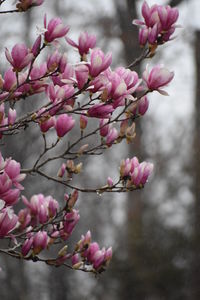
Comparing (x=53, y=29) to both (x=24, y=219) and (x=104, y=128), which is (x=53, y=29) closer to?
(x=104, y=128)

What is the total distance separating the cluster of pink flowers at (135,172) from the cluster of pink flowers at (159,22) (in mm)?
408

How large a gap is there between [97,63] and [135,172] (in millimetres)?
439

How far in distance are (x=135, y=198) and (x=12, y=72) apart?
684 centimetres

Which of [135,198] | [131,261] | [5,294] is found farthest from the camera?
[135,198]

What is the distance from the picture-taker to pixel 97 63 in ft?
5.07

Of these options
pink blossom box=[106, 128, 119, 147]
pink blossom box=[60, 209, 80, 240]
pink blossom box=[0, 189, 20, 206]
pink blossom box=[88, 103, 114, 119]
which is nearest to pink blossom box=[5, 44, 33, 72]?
pink blossom box=[88, 103, 114, 119]

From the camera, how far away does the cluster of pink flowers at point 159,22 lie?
1.65 m

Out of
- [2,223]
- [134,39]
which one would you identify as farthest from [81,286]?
[2,223]

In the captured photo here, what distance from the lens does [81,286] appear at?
9.05m

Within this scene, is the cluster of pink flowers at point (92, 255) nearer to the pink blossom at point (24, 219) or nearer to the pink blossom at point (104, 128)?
the pink blossom at point (24, 219)

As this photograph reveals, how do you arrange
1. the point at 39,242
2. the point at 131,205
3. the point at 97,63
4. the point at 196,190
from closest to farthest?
the point at 97,63, the point at 39,242, the point at 196,190, the point at 131,205

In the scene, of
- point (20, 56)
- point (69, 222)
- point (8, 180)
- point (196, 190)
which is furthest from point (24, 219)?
point (196, 190)

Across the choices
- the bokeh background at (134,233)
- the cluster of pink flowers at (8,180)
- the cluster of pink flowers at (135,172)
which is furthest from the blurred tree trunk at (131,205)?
the cluster of pink flowers at (8,180)

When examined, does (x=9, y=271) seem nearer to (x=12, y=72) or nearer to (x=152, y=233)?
(x=152, y=233)
